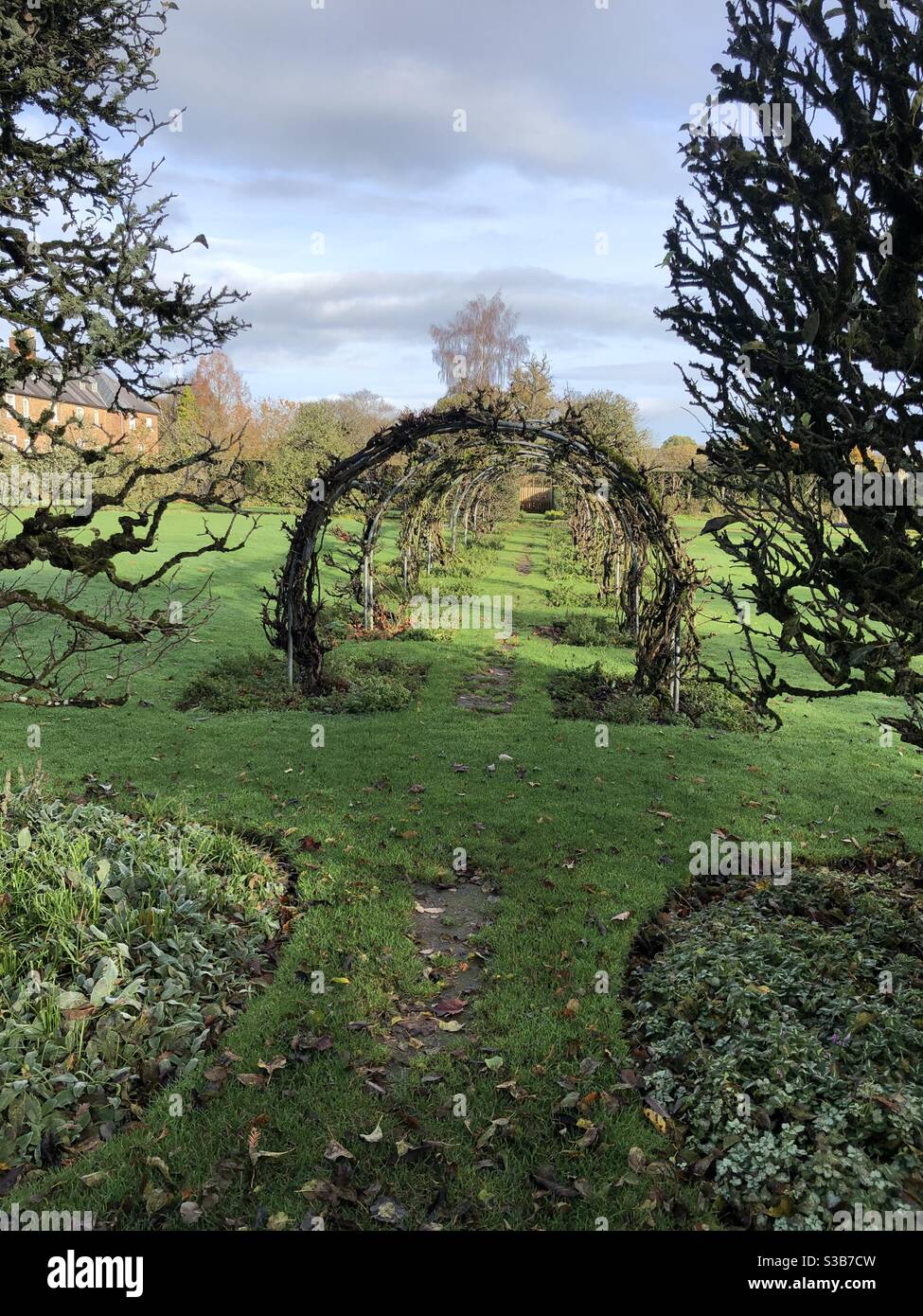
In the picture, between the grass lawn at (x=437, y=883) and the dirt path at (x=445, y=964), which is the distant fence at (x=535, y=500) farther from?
the dirt path at (x=445, y=964)

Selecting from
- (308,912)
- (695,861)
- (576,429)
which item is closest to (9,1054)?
(308,912)

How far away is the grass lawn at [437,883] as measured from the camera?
3473 mm

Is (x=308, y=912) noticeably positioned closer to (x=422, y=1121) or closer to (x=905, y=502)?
(x=422, y=1121)

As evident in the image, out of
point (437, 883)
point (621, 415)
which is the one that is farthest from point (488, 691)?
point (621, 415)

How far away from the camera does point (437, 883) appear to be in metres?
6.30

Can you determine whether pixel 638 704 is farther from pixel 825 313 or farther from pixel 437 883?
pixel 825 313

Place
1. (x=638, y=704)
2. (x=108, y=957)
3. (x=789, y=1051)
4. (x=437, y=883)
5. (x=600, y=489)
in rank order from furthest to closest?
(x=600, y=489) → (x=638, y=704) → (x=437, y=883) → (x=108, y=957) → (x=789, y=1051)

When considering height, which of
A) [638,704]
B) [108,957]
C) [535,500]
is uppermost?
[535,500]

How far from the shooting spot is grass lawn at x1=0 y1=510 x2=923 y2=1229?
347 cm

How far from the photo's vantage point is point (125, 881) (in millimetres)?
5441

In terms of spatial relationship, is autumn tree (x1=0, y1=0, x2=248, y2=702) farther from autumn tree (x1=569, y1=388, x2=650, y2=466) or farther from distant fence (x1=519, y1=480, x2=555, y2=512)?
distant fence (x1=519, y1=480, x2=555, y2=512)

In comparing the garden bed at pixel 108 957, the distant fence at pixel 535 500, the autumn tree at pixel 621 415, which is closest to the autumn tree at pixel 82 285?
the garden bed at pixel 108 957
